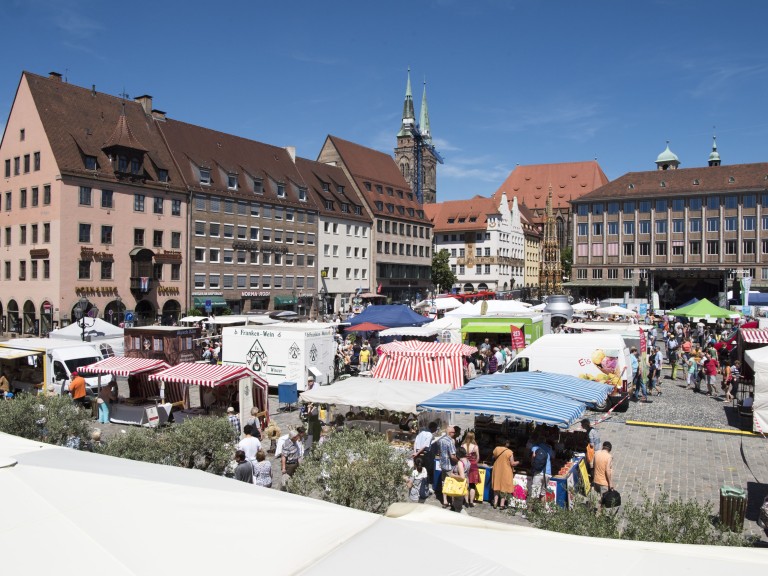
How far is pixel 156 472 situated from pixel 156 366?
12.8 metres

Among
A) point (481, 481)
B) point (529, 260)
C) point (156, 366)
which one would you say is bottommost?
point (481, 481)

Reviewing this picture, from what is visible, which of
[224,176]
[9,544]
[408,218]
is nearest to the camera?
[9,544]

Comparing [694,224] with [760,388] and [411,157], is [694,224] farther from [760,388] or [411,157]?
[760,388]

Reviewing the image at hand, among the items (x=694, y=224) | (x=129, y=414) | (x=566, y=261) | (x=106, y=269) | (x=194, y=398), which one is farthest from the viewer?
(x=566, y=261)

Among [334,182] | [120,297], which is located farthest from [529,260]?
[120,297]

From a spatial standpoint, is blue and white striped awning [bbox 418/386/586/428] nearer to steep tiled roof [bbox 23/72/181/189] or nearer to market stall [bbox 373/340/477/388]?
market stall [bbox 373/340/477/388]

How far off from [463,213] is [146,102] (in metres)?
54.7

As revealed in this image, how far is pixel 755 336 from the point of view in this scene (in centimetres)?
2258

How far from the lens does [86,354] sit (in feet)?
70.5

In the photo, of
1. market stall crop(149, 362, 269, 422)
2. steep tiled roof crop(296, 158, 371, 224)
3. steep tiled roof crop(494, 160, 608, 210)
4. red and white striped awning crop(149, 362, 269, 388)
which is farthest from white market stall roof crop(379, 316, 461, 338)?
steep tiled roof crop(494, 160, 608, 210)

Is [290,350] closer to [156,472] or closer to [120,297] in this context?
[156,472]

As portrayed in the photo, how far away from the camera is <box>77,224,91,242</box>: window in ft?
144

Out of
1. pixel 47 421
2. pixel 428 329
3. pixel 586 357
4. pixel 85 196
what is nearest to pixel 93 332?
pixel 428 329

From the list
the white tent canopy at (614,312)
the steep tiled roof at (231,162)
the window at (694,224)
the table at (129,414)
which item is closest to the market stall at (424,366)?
the table at (129,414)
